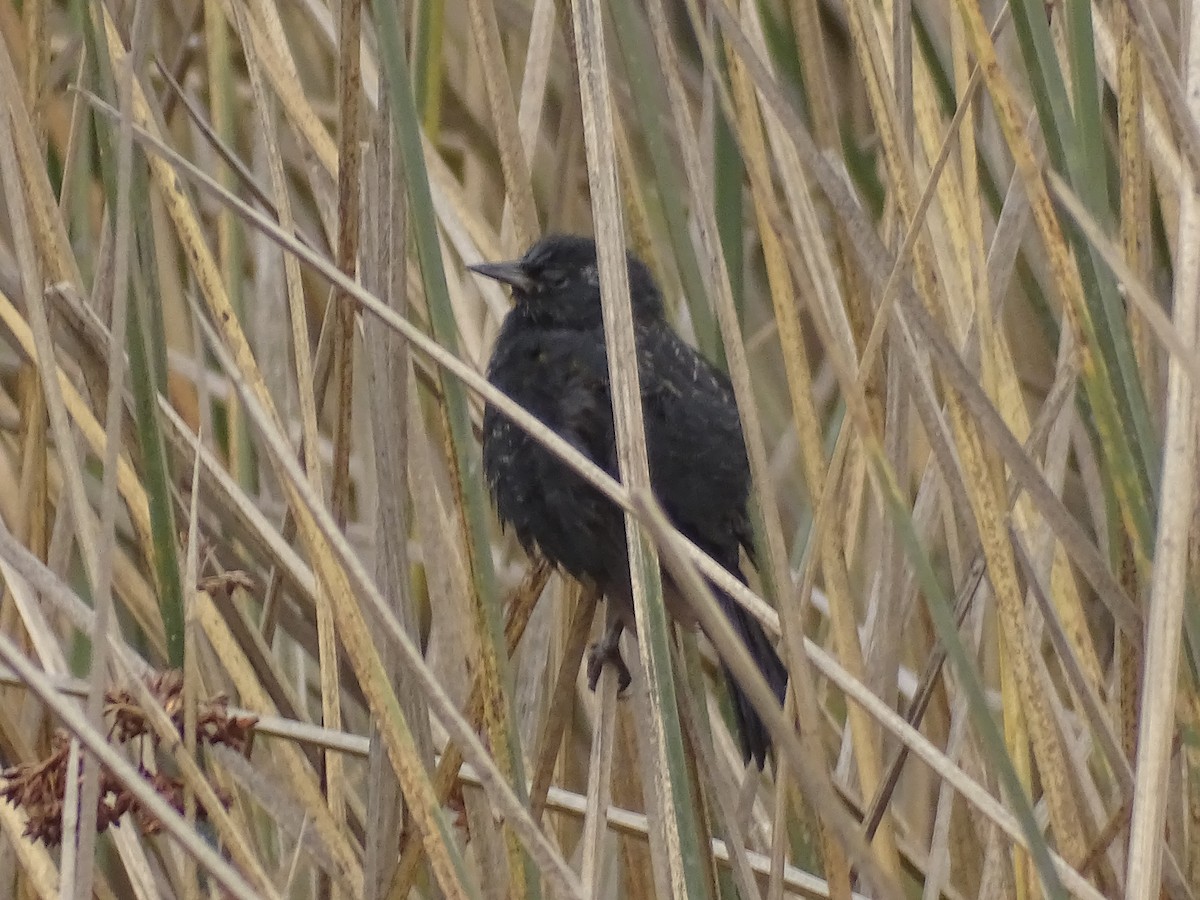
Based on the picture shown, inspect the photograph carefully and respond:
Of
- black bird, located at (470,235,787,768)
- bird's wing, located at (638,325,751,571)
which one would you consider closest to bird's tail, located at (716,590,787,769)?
black bird, located at (470,235,787,768)

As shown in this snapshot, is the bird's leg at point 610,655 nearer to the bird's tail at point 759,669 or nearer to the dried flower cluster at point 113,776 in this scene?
the bird's tail at point 759,669

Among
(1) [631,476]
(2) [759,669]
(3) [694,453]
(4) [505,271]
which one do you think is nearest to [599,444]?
(3) [694,453]

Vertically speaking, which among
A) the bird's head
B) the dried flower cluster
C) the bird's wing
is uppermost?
the bird's head

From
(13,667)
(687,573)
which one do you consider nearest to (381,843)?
(13,667)

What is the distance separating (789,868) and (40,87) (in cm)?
118

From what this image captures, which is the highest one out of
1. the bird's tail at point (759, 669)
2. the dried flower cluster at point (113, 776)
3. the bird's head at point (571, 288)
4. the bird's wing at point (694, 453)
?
the bird's head at point (571, 288)

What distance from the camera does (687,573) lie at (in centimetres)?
96

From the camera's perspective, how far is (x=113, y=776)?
126cm

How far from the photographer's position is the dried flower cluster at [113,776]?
1.31m

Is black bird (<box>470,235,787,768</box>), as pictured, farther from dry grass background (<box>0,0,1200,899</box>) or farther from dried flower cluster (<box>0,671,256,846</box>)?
dried flower cluster (<box>0,671,256,846</box>)

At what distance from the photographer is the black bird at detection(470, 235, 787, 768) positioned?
6.27 feet

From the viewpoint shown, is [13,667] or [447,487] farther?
[447,487]

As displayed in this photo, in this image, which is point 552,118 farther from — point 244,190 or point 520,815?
point 520,815

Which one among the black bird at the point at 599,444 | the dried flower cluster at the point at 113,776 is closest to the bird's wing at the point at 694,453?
the black bird at the point at 599,444
